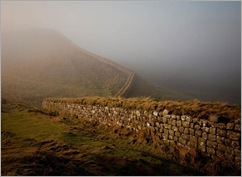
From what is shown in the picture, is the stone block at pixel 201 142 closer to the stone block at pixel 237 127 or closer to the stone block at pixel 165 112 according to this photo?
the stone block at pixel 237 127

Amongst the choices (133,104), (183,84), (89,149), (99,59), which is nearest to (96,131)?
(133,104)

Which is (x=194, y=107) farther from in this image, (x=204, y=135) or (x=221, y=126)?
(x=221, y=126)

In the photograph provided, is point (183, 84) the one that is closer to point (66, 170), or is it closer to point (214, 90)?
point (214, 90)

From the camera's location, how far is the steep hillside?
37.2 meters

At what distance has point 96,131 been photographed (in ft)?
47.0

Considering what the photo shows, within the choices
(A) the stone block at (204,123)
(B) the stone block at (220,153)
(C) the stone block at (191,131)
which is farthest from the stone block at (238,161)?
(C) the stone block at (191,131)

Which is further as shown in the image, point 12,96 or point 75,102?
point 12,96

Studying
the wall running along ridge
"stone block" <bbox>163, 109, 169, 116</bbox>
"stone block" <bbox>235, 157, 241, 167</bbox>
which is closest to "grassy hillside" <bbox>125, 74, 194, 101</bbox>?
the wall running along ridge

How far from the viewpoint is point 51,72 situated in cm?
→ 5053

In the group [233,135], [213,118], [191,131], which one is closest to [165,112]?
[191,131]

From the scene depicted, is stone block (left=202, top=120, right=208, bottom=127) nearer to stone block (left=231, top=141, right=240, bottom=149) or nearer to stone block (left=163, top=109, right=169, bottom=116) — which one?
stone block (left=231, top=141, right=240, bottom=149)

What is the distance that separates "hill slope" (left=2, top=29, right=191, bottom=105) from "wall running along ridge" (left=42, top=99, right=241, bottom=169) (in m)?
20.0

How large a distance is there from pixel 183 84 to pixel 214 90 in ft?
24.7

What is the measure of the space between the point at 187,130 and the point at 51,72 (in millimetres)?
43931
